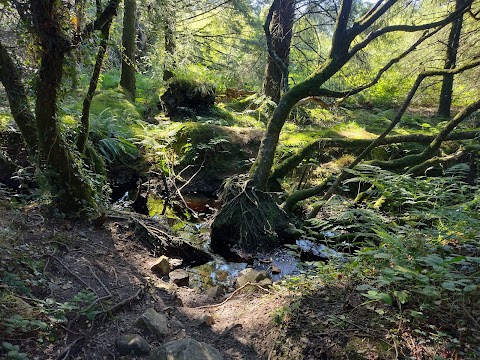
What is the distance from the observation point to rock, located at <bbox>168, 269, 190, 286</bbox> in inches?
178

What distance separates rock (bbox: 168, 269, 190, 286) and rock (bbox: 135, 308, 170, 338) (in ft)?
4.52

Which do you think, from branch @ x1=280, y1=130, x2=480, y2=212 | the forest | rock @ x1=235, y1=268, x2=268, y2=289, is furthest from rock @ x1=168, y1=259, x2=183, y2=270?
branch @ x1=280, y1=130, x2=480, y2=212

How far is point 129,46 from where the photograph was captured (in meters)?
10.6

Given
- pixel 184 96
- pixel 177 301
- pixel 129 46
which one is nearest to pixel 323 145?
pixel 177 301

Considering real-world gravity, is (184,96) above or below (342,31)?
below

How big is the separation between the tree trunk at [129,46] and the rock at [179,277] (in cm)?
721

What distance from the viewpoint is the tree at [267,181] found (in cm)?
553

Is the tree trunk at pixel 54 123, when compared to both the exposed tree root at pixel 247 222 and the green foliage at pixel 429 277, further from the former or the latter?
the green foliage at pixel 429 277

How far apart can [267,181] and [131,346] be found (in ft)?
13.4

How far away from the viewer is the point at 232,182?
621cm

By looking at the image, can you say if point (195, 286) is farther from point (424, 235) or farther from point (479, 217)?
point (479, 217)

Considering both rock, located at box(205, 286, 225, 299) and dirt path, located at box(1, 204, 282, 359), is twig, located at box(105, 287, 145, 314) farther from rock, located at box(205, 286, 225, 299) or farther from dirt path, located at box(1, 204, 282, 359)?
rock, located at box(205, 286, 225, 299)

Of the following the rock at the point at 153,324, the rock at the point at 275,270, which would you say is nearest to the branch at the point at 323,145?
the rock at the point at 275,270

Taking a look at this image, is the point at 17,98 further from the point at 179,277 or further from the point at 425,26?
the point at 425,26
